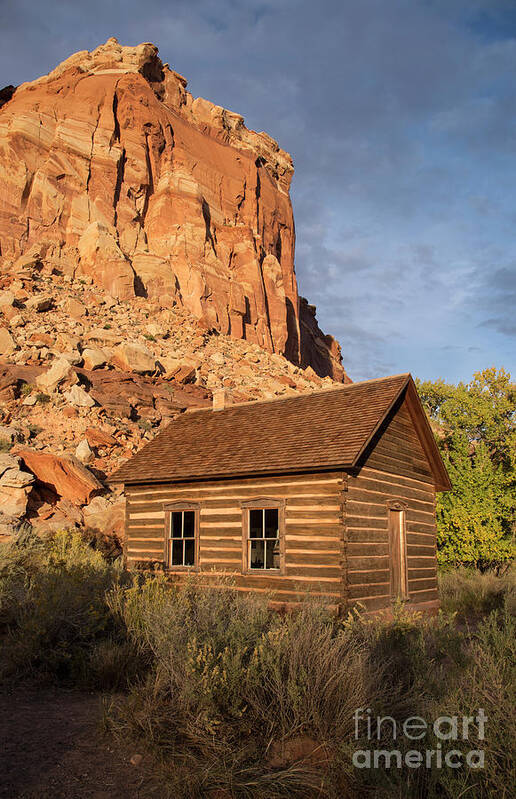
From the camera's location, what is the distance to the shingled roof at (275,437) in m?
10.7

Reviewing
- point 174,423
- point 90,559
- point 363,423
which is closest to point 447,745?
point 363,423

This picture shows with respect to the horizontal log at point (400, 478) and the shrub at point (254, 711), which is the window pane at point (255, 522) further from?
the shrub at point (254, 711)

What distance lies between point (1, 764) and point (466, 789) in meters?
3.97

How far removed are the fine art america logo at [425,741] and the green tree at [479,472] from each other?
505 inches

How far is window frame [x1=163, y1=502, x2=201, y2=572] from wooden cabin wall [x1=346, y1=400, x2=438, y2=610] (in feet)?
11.8

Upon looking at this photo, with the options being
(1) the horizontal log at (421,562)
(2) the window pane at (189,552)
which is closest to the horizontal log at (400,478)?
(1) the horizontal log at (421,562)

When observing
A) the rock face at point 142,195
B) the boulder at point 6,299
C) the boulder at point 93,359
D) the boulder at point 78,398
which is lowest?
the boulder at point 78,398

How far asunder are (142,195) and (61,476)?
4195 cm

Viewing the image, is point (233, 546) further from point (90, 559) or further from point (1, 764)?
point (1, 764)

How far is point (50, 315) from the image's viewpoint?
3666cm

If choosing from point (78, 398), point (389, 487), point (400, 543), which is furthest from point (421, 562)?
point (78, 398)

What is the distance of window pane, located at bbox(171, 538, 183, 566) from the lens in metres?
12.9

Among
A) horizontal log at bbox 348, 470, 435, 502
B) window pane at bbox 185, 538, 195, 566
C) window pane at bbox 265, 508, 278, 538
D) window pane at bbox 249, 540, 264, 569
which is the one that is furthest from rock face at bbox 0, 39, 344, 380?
horizontal log at bbox 348, 470, 435, 502

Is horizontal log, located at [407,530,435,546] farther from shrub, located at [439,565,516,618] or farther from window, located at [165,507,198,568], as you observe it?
window, located at [165,507,198,568]
